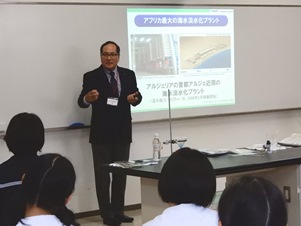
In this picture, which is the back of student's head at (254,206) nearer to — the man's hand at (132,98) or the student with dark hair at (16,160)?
the student with dark hair at (16,160)

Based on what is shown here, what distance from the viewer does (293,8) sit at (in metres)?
6.32

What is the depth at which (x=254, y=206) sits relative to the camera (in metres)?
1.41

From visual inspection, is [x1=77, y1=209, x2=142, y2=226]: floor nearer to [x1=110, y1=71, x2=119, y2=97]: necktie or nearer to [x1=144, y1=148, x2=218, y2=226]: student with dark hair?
[x1=110, y1=71, x2=119, y2=97]: necktie

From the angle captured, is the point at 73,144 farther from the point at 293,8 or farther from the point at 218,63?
the point at 293,8

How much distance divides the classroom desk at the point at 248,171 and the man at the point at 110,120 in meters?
1.23

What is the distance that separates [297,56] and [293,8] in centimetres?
56

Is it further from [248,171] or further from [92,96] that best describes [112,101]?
[248,171]

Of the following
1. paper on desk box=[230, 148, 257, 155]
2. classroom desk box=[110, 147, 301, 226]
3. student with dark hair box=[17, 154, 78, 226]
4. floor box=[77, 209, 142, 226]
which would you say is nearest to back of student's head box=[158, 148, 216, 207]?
student with dark hair box=[17, 154, 78, 226]

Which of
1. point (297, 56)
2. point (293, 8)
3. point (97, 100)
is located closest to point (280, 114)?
point (297, 56)

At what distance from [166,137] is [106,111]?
95cm

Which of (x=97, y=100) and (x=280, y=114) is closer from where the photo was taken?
(x=97, y=100)

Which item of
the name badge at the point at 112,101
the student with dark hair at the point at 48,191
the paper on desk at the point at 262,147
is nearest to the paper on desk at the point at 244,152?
the paper on desk at the point at 262,147

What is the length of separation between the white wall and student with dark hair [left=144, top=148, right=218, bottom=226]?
323 centimetres

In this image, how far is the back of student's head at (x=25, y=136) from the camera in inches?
94.5
